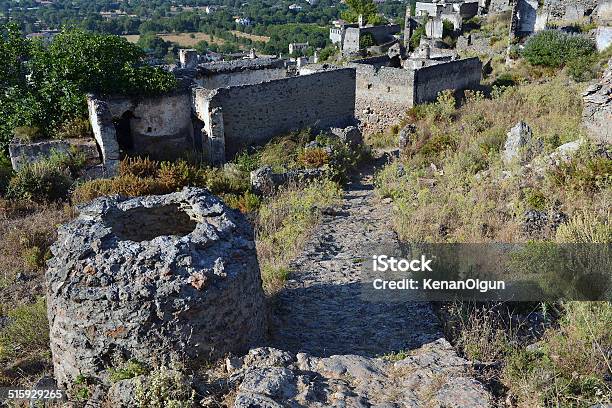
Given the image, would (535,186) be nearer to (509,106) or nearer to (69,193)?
(509,106)

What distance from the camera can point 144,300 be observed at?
4.55 metres

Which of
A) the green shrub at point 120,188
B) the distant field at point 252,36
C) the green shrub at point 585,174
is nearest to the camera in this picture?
the green shrub at point 585,174

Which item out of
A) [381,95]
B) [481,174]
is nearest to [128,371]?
[481,174]

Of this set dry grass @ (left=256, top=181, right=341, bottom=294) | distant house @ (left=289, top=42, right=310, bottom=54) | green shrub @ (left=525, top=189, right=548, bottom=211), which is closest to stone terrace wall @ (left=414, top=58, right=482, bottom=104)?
dry grass @ (left=256, top=181, right=341, bottom=294)

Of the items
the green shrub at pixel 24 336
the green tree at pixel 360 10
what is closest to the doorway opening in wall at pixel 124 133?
the green shrub at pixel 24 336

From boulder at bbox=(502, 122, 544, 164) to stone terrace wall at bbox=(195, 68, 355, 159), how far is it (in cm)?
646

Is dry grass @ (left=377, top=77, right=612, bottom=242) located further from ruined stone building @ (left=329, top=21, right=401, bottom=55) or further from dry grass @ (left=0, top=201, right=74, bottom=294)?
ruined stone building @ (left=329, top=21, right=401, bottom=55)

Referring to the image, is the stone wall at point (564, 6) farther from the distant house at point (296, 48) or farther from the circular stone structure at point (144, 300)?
the distant house at point (296, 48)

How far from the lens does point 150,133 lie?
14.3m

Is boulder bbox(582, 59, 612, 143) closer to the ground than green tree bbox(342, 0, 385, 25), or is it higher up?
higher up

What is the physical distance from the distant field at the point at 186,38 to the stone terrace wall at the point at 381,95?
2793 inches

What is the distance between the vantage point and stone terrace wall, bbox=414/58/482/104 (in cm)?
1659

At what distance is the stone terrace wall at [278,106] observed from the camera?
46.5 feet

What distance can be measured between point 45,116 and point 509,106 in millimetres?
12102
